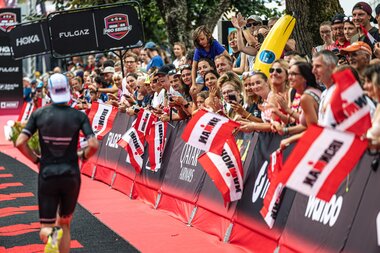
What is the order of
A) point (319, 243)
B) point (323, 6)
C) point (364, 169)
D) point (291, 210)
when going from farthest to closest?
point (323, 6)
point (291, 210)
point (319, 243)
point (364, 169)

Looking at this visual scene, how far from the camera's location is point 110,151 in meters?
16.6

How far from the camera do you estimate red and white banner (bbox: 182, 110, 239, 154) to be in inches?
391

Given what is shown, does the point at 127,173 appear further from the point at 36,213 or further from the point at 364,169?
the point at 364,169

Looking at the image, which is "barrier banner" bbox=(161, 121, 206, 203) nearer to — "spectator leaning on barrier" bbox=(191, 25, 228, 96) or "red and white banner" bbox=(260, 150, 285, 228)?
"spectator leaning on barrier" bbox=(191, 25, 228, 96)

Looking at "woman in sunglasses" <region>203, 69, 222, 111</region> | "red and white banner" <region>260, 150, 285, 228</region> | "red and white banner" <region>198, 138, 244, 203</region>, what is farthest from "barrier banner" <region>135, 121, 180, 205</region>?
"red and white banner" <region>260, 150, 285, 228</region>

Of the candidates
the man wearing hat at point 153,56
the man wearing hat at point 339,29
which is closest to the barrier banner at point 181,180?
the man wearing hat at point 339,29

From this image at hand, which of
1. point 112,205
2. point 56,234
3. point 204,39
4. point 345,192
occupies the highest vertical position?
point 204,39

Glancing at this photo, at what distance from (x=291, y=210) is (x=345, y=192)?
3.71 ft

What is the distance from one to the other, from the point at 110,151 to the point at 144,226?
532cm

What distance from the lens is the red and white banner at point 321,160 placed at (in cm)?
649

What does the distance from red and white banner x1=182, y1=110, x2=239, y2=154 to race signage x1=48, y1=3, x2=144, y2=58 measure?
815 centimetres

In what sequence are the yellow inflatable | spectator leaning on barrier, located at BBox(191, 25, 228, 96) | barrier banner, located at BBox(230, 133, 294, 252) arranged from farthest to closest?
spectator leaning on barrier, located at BBox(191, 25, 228, 96), the yellow inflatable, barrier banner, located at BBox(230, 133, 294, 252)

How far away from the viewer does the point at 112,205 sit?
44.2ft

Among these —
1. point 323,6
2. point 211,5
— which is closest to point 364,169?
point 323,6
